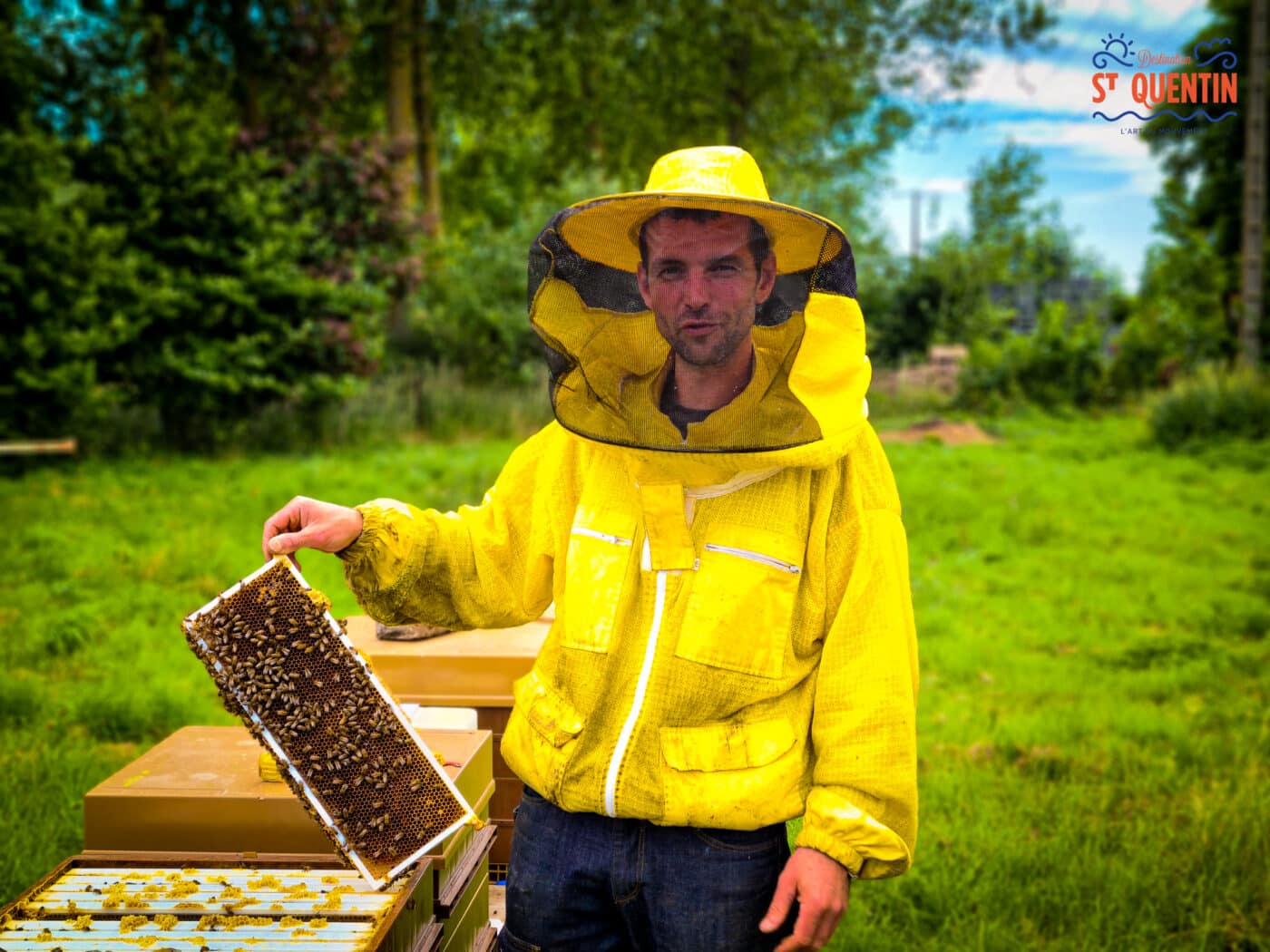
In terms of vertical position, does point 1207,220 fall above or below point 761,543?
above

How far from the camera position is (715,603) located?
180 cm

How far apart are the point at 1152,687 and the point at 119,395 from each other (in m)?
9.63

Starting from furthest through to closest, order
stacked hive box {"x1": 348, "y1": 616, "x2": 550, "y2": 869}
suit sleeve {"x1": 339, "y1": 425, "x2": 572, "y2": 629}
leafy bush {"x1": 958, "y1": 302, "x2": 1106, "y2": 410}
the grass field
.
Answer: leafy bush {"x1": 958, "y1": 302, "x2": 1106, "y2": 410} < the grass field < stacked hive box {"x1": 348, "y1": 616, "x2": 550, "y2": 869} < suit sleeve {"x1": 339, "y1": 425, "x2": 572, "y2": 629}

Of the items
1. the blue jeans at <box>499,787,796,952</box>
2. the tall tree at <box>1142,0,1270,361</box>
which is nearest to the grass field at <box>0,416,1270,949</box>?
the blue jeans at <box>499,787,796,952</box>

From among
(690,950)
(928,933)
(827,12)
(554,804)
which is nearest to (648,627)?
(554,804)

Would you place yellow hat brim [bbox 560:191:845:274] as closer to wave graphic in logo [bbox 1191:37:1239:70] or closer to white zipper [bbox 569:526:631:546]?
white zipper [bbox 569:526:631:546]

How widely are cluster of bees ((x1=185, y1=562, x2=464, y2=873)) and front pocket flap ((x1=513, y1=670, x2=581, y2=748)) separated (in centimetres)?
19

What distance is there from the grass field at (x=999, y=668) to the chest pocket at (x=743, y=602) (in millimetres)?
1825

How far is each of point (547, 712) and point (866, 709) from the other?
559mm

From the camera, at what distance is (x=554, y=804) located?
6.38 feet

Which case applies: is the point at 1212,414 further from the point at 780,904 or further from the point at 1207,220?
the point at 780,904

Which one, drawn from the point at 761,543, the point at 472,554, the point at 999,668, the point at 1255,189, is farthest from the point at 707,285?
the point at 1255,189

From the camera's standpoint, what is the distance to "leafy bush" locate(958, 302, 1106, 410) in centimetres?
1700

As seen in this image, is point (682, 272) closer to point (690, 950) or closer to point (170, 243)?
point (690, 950)
